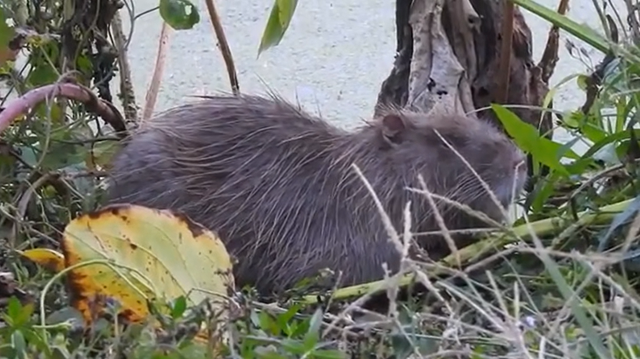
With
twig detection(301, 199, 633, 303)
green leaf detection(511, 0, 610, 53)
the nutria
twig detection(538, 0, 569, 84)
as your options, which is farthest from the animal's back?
twig detection(538, 0, 569, 84)

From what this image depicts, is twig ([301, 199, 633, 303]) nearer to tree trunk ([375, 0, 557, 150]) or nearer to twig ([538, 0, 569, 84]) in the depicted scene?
tree trunk ([375, 0, 557, 150])

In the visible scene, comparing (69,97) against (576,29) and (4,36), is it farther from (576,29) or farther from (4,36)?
(576,29)

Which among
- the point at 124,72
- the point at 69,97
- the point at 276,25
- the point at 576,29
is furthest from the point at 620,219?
the point at 124,72

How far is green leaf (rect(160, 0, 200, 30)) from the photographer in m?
1.35

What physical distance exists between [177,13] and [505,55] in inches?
15.3

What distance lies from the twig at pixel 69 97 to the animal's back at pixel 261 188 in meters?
0.07

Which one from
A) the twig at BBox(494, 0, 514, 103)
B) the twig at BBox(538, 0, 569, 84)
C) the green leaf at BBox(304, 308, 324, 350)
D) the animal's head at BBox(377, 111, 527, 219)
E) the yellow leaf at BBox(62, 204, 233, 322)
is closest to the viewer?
the green leaf at BBox(304, 308, 324, 350)

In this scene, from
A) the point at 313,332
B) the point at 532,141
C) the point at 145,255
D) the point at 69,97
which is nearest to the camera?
the point at 313,332

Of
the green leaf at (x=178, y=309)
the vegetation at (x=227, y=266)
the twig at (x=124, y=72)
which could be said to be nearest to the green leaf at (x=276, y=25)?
the vegetation at (x=227, y=266)

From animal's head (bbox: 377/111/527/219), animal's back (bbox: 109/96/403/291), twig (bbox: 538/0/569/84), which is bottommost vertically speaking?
animal's back (bbox: 109/96/403/291)

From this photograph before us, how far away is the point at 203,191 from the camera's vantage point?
1161 millimetres

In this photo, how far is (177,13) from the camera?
1.36m

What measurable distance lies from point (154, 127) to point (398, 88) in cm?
37

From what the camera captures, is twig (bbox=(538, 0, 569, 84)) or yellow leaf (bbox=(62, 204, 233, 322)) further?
twig (bbox=(538, 0, 569, 84))
